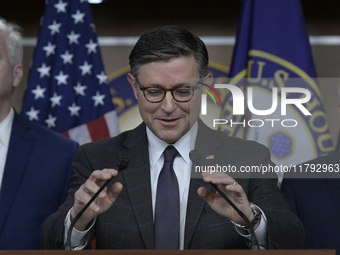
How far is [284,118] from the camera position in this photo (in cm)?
208

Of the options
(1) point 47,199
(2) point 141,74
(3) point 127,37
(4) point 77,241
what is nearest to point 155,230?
(4) point 77,241

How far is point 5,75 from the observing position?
2.22m

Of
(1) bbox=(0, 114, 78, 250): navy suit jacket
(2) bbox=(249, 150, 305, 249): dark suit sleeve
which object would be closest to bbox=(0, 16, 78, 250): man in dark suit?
(1) bbox=(0, 114, 78, 250): navy suit jacket

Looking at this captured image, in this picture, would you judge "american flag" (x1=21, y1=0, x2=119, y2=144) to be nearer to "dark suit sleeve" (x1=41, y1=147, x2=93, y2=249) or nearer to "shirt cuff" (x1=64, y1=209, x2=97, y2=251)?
"dark suit sleeve" (x1=41, y1=147, x2=93, y2=249)

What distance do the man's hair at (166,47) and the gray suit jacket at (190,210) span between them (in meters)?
Result: 0.24

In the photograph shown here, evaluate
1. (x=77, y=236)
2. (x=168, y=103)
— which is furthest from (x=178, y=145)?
(x=77, y=236)

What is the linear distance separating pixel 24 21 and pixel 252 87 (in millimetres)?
1266

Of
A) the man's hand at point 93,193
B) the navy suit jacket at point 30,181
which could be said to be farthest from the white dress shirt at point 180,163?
the navy suit jacket at point 30,181

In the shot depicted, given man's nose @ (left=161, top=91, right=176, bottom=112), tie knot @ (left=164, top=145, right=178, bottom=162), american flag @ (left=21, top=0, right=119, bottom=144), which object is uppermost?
man's nose @ (left=161, top=91, right=176, bottom=112)

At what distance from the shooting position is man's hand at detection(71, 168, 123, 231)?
141 cm

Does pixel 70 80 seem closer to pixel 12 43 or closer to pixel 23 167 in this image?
pixel 12 43

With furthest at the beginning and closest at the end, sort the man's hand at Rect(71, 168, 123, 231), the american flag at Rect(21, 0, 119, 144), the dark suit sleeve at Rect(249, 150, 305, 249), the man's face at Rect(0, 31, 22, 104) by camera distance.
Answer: the american flag at Rect(21, 0, 119, 144)
the man's face at Rect(0, 31, 22, 104)
the dark suit sleeve at Rect(249, 150, 305, 249)
the man's hand at Rect(71, 168, 123, 231)

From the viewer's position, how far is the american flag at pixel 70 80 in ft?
8.86

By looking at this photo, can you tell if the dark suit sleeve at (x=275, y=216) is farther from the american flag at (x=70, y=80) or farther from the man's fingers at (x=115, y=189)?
the american flag at (x=70, y=80)
